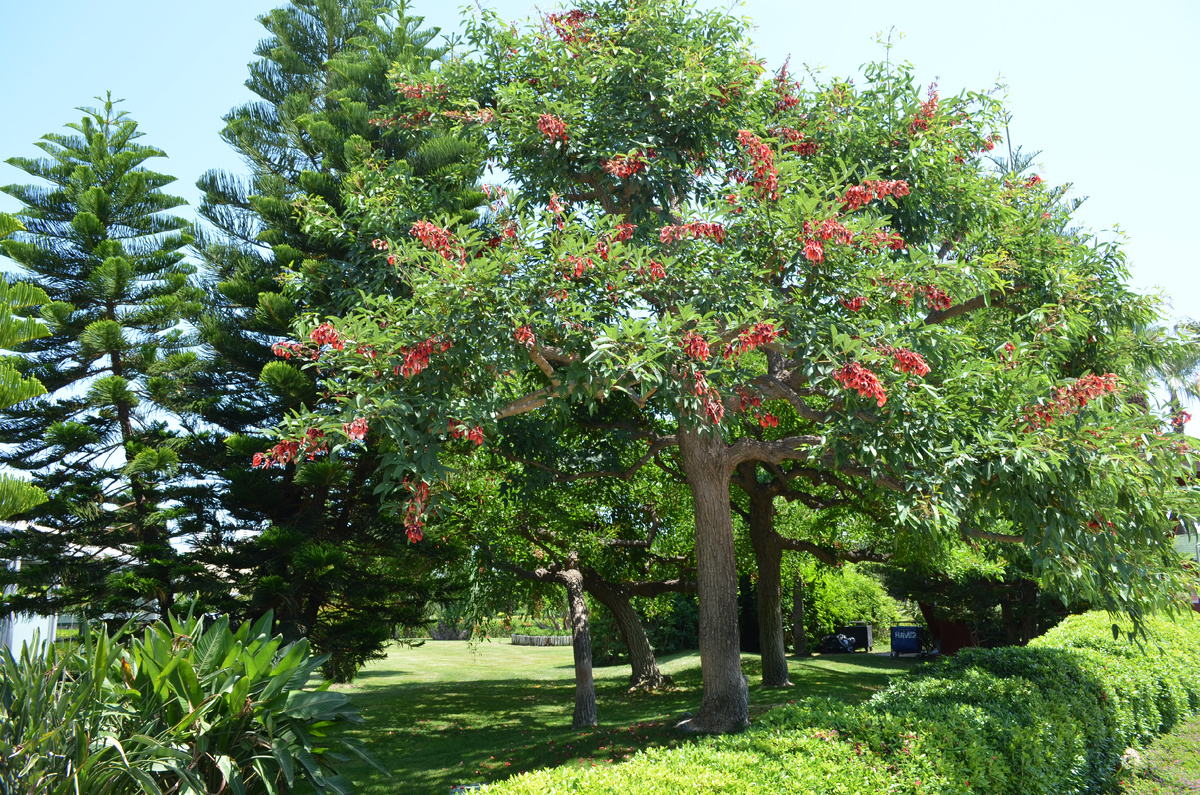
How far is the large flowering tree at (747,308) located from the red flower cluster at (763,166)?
0.03 metres

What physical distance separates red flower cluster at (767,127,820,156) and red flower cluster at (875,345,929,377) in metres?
3.01

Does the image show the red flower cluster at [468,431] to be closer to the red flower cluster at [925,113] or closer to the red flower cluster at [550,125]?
the red flower cluster at [550,125]

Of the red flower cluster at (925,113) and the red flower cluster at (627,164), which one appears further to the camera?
the red flower cluster at (925,113)

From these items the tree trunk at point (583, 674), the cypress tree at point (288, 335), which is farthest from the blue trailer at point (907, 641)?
the cypress tree at point (288, 335)

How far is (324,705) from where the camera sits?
5.00 meters

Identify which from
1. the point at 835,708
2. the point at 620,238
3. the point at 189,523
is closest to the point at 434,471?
the point at 620,238

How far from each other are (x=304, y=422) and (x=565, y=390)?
83.7 inches

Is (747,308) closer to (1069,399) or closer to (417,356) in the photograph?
(1069,399)

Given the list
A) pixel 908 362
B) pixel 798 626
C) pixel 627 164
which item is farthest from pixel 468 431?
pixel 798 626

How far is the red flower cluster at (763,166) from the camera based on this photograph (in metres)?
6.90

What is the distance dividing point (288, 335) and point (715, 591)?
704cm

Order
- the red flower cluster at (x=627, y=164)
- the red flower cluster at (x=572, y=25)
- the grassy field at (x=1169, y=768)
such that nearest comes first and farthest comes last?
the grassy field at (x=1169, y=768) < the red flower cluster at (x=627, y=164) < the red flower cluster at (x=572, y=25)

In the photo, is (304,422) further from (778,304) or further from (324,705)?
(778,304)

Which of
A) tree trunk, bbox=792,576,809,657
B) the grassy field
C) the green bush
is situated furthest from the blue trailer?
the green bush
